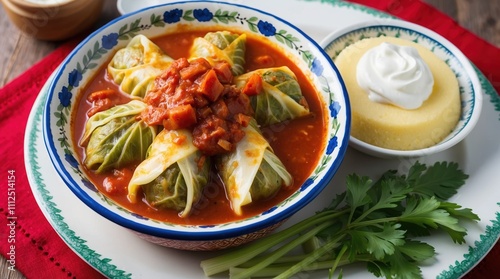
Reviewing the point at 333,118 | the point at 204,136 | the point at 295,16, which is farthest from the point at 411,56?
the point at 204,136

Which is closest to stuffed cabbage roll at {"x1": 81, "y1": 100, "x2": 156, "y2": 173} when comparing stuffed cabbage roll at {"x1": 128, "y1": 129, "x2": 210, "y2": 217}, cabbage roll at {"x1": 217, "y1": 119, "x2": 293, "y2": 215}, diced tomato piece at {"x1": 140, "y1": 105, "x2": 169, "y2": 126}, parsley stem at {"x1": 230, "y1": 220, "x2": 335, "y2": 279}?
diced tomato piece at {"x1": 140, "y1": 105, "x2": 169, "y2": 126}

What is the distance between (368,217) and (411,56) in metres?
1.33

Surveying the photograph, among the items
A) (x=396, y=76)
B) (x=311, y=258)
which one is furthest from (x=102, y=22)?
(x=311, y=258)

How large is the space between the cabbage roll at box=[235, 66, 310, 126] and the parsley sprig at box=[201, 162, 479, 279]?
64 centimetres

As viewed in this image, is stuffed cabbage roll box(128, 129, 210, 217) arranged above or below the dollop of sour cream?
below

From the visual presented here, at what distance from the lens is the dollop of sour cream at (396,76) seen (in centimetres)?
427

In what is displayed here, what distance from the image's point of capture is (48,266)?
153 inches

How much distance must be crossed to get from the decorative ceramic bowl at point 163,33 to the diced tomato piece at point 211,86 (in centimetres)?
78

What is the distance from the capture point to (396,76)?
4.27 m

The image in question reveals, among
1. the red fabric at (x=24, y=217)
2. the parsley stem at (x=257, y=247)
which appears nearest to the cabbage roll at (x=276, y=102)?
the parsley stem at (x=257, y=247)

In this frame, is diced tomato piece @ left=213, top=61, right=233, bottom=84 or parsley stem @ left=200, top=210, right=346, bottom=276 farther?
diced tomato piece @ left=213, top=61, right=233, bottom=84

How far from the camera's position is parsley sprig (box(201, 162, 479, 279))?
3580 mm

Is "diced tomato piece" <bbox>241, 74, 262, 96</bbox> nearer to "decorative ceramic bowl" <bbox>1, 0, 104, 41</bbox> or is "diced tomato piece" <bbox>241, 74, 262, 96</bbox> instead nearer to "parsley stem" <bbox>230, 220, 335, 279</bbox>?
"parsley stem" <bbox>230, 220, 335, 279</bbox>

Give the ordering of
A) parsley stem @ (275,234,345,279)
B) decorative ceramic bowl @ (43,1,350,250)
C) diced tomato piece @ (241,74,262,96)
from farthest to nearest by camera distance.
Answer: diced tomato piece @ (241,74,262,96)
parsley stem @ (275,234,345,279)
decorative ceramic bowl @ (43,1,350,250)
